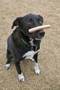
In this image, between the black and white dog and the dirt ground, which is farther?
the dirt ground

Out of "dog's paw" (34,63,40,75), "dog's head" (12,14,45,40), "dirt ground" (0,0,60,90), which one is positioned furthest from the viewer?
"dog's paw" (34,63,40,75)

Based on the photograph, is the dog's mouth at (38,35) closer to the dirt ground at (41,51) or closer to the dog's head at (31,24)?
the dog's head at (31,24)

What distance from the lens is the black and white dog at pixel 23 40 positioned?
2.84m

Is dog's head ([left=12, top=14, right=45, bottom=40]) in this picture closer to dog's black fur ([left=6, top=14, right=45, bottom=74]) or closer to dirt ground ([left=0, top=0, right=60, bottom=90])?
dog's black fur ([left=6, top=14, right=45, bottom=74])

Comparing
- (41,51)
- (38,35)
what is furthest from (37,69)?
(38,35)

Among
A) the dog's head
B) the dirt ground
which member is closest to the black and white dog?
the dog's head

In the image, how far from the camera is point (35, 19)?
2867mm

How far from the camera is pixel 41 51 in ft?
12.5

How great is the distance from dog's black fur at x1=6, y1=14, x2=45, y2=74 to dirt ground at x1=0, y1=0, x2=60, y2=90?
21 centimetres

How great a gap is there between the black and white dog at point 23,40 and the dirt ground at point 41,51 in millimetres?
164

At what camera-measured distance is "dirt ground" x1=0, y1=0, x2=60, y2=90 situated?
335cm

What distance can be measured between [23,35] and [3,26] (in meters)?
1.36

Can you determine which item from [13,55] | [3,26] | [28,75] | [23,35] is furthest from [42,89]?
[3,26]

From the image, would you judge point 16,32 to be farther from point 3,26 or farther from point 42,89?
point 3,26
